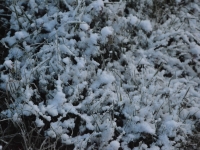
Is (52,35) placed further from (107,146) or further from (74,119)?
(107,146)

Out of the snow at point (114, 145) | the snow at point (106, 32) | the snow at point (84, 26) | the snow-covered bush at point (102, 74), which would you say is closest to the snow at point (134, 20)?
the snow-covered bush at point (102, 74)

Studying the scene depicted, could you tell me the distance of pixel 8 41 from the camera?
89.0 inches

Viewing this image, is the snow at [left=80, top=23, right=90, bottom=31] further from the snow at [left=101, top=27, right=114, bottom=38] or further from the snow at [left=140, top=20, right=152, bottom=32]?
the snow at [left=140, top=20, right=152, bottom=32]

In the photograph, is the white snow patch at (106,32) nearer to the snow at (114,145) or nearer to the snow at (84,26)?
the snow at (84,26)

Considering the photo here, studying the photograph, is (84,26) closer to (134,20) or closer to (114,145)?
(134,20)

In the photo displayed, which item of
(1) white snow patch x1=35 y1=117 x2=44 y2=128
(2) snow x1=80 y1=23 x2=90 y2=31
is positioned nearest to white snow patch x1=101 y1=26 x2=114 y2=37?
(2) snow x1=80 y1=23 x2=90 y2=31

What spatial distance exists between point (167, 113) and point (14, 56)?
1.23 metres

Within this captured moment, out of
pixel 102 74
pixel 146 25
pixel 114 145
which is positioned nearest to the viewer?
pixel 114 145

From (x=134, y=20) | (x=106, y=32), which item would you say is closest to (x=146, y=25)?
(x=134, y=20)

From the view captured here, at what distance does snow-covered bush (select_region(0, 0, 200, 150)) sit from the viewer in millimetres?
1966

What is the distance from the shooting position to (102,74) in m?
2.13

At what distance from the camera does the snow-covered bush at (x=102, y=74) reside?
1966mm

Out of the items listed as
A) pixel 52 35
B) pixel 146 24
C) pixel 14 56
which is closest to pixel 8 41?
pixel 14 56

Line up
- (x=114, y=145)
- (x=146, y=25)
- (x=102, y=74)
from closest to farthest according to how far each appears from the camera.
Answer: (x=114, y=145) < (x=102, y=74) < (x=146, y=25)
